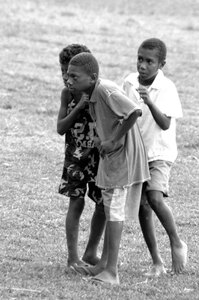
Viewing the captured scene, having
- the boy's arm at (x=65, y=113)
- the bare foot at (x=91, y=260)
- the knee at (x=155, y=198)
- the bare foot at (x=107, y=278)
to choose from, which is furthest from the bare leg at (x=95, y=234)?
the boy's arm at (x=65, y=113)

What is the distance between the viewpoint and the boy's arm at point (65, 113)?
5535mm

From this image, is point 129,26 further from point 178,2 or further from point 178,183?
point 178,183

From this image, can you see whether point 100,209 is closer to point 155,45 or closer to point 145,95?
point 145,95

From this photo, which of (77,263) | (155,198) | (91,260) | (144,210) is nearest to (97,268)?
(77,263)

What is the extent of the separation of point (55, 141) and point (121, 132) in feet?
15.8

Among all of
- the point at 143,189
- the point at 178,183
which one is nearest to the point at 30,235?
the point at 143,189

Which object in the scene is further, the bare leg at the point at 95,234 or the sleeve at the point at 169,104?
the bare leg at the point at 95,234

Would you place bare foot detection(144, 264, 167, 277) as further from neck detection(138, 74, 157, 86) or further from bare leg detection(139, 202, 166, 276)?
neck detection(138, 74, 157, 86)

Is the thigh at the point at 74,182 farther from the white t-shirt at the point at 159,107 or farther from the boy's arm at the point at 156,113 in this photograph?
the boy's arm at the point at 156,113

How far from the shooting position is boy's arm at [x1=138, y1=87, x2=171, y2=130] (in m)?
5.42

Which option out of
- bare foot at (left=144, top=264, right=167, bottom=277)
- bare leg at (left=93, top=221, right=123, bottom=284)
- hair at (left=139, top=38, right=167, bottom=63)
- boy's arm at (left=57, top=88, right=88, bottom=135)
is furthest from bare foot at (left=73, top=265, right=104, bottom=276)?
hair at (left=139, top=38, right=167, bottom=63)

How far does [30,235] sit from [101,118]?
164cm

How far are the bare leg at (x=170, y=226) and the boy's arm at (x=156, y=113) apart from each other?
1.49ft

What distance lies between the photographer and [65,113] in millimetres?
5777
